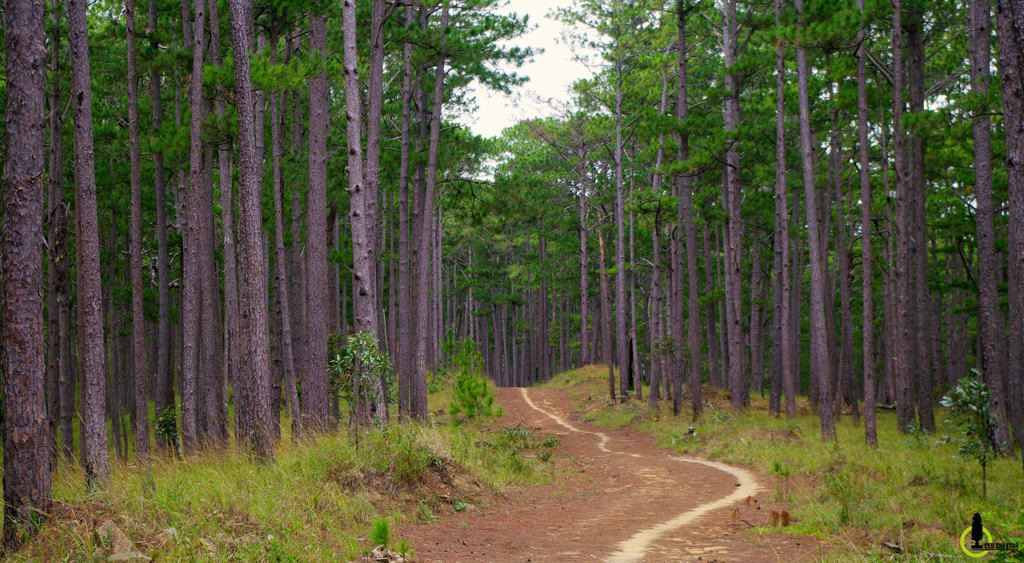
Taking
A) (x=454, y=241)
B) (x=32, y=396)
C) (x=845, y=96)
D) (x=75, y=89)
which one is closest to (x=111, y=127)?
(x=75, y=89)

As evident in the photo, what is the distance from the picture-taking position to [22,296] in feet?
19.3

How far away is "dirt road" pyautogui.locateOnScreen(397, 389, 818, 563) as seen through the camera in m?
6.68

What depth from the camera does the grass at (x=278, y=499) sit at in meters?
5.45

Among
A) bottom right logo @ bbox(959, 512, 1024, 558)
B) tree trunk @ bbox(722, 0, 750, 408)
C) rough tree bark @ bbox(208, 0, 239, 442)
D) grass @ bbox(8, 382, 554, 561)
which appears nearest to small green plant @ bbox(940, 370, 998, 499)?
bottom right logo @ bbox(959, 512, 1024, 558)

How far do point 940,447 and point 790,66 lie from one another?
13110mm

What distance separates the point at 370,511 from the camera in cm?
756

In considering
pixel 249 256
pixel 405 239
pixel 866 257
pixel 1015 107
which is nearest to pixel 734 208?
pixel 866 257

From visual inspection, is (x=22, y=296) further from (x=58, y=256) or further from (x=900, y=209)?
(x=900, y=209)

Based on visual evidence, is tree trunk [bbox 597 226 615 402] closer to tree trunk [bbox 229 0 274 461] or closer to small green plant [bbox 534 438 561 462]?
small green plant [bbox 534 438 561 462]

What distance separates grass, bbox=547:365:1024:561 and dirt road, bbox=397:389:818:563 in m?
0.56

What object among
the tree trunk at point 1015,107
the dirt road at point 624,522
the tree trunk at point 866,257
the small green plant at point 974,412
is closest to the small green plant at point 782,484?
the dirt road at point 624,522

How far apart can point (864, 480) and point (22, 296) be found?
1073 centimetres

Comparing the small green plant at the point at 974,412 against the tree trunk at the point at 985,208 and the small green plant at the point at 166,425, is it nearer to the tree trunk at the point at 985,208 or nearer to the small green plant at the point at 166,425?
the tree trunk at the point at 985,208

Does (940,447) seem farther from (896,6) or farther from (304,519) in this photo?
(304,519)
